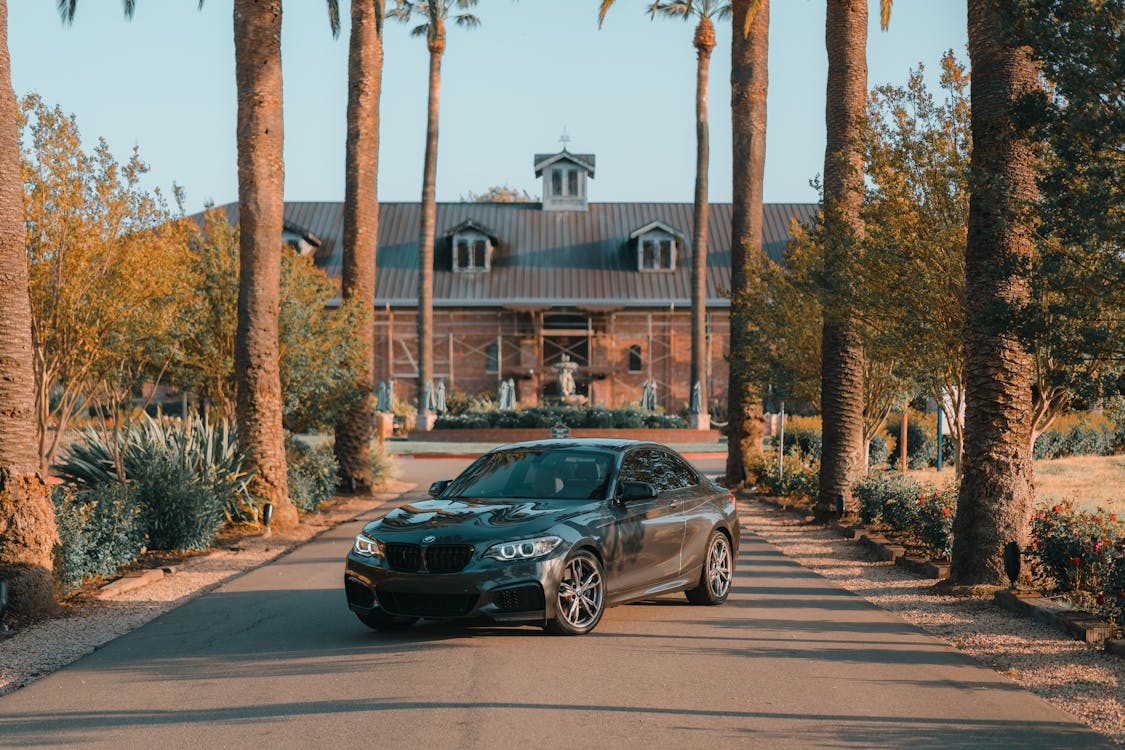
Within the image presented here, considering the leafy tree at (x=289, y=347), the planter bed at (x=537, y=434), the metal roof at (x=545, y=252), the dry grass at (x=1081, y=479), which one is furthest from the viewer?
the metal roof at (x=545, y=252)

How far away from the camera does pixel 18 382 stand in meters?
10.8

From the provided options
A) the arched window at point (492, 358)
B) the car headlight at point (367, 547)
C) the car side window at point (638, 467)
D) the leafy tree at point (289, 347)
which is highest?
the arched window at point (492, 358)

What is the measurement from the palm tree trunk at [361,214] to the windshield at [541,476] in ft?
45.9

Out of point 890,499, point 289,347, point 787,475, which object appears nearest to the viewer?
point 890,499

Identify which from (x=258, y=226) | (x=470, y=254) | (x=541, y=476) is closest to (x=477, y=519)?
(x=541, y=476)

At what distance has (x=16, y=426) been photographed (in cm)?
1073

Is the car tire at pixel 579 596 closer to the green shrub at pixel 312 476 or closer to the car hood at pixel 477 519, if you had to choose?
the car hood at pixel 477 519

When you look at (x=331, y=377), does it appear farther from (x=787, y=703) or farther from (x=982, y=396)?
(x=787, y=703)

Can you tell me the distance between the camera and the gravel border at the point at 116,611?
8.94 m

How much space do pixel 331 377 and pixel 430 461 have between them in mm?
14420

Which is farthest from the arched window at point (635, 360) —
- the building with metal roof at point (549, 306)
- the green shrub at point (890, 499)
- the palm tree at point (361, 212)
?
the green shrub at point (890, 499)

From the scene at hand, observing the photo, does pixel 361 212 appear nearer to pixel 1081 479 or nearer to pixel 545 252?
pixel 1081 479

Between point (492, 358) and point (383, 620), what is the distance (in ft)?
166

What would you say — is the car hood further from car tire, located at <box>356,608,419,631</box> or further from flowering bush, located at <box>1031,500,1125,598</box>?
flowering bush, located at <box>1031,500,1125,598</box>
